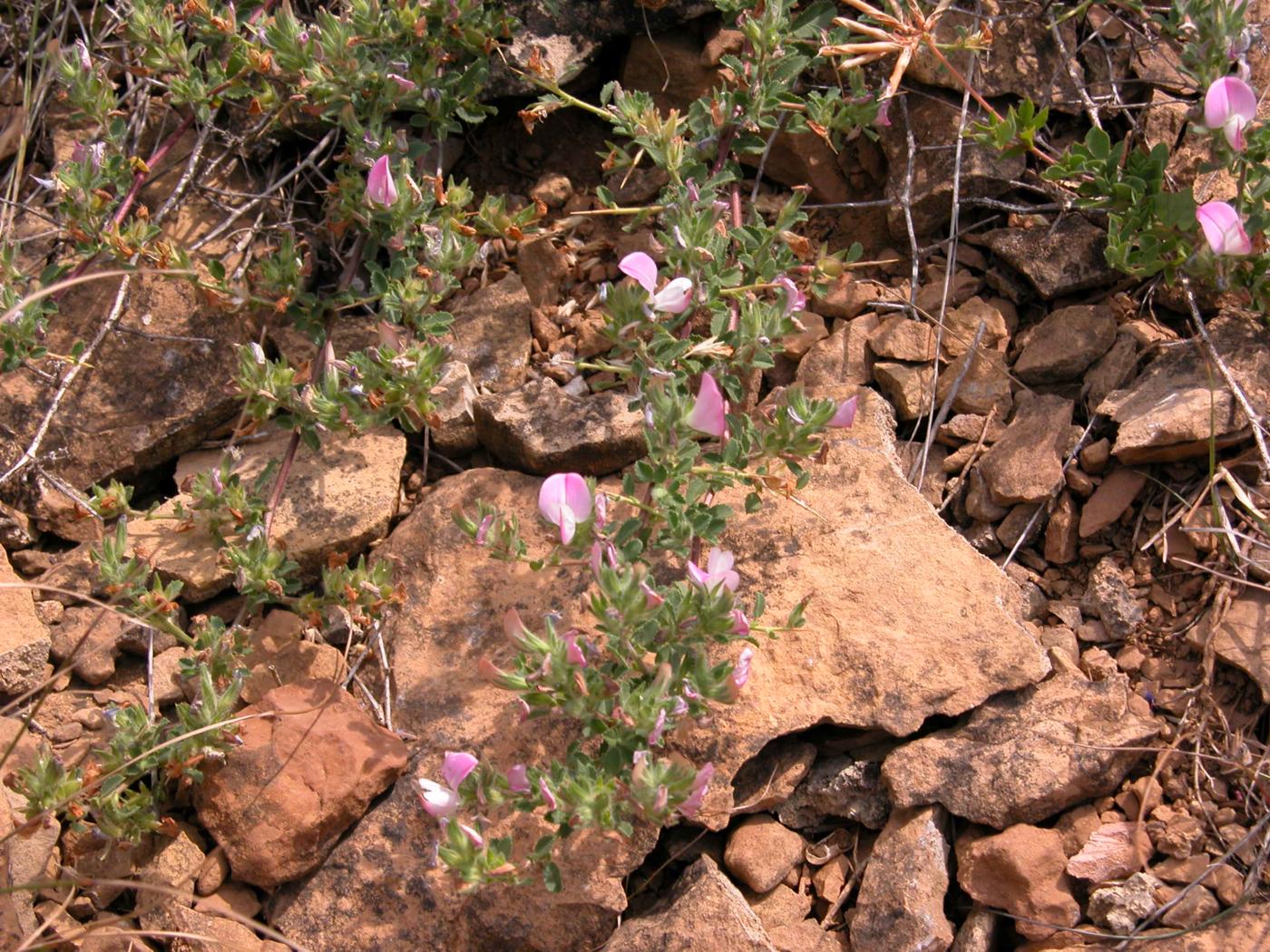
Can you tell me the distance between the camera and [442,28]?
3092 mm

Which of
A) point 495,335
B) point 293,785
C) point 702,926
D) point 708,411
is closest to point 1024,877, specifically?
point 702,926

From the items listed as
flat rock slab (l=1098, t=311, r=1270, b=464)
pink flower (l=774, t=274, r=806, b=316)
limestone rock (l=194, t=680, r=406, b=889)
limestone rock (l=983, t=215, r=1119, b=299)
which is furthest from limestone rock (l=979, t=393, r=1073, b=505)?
limestone rock (l=194, t=680, r=406, b=889)

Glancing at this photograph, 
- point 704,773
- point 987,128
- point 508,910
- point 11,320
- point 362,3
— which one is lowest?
point 508,910

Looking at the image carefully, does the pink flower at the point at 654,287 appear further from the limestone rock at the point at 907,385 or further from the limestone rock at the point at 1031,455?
the limestone rock at the point at 1031,455

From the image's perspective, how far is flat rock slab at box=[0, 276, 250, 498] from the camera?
125 inches

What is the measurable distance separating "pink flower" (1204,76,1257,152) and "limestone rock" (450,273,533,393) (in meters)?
1.72

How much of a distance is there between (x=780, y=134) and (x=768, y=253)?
2.33ft

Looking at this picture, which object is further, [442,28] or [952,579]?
[442,28]

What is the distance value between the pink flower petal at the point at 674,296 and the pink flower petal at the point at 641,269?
1.2 inches

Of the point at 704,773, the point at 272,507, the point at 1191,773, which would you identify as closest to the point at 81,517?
the point at 272,507

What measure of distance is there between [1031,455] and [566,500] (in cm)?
115

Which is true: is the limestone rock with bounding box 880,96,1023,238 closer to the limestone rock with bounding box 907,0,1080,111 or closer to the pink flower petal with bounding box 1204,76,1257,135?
the limestone rock with bounding box 907,0,1080,111

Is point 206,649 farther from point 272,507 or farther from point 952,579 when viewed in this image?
point 952,579

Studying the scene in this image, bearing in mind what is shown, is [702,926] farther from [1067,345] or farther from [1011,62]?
[1011,62]
